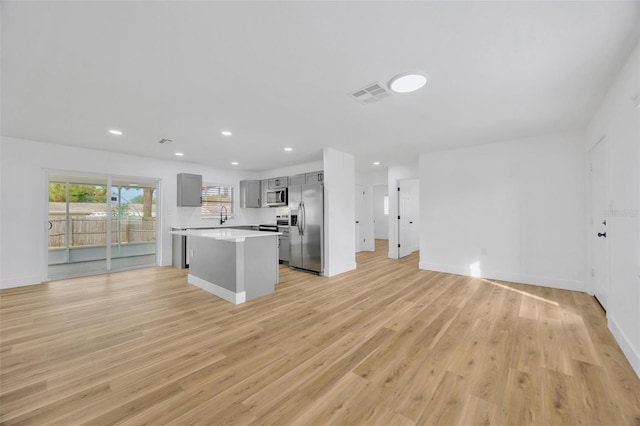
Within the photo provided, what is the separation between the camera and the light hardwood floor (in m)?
1.54

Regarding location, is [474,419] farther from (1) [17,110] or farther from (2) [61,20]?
(1) [17,110]

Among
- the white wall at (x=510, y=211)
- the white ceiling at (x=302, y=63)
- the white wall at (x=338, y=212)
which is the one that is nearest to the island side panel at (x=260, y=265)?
the white wall at (x=338, y=212)

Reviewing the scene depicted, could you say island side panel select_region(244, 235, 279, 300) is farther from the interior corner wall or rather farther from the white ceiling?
the interior corner wall

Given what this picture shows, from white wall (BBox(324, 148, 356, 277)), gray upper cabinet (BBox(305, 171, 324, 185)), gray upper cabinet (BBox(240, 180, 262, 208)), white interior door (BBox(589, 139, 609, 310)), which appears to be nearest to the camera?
white interior door (BBox(589, 139, 609, 310))

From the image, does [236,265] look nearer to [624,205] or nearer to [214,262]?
[214,262]

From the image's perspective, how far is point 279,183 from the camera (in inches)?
252

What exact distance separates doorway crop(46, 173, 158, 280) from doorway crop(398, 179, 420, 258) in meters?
6.28

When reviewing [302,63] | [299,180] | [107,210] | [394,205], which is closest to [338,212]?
[299,180]

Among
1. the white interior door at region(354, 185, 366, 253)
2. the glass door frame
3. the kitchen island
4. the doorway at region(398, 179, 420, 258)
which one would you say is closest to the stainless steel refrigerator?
the kitchen island

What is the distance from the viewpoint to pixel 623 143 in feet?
7.36

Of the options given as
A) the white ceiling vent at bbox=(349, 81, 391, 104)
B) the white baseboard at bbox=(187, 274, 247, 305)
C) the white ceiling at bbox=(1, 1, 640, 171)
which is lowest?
the white baseboard at bbox=(187, 274, 247, 305)

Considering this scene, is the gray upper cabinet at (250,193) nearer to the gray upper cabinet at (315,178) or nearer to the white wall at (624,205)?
the gray upper cabinet at (315,178)

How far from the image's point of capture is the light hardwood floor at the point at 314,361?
1540mm

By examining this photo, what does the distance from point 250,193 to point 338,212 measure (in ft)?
10.4
